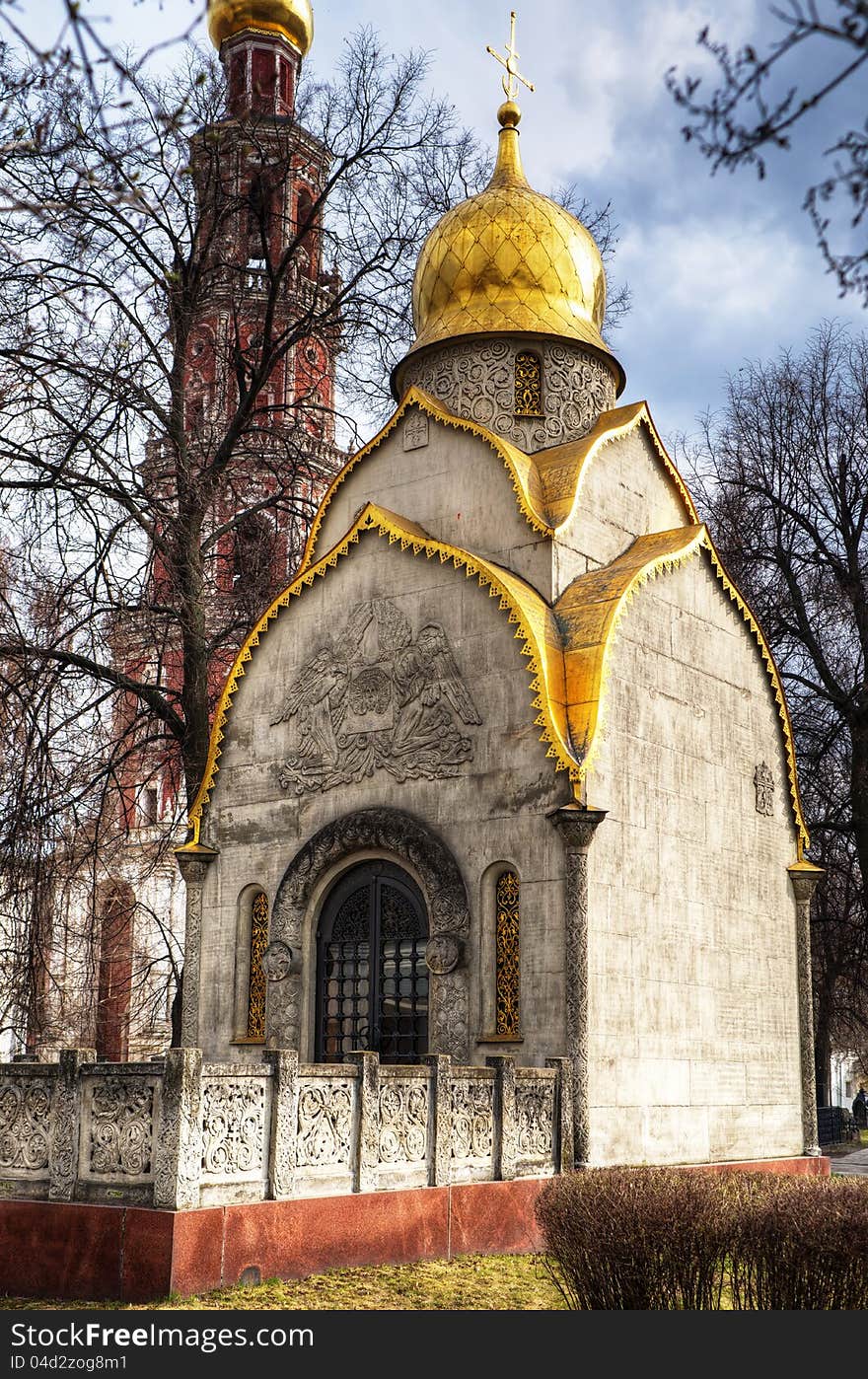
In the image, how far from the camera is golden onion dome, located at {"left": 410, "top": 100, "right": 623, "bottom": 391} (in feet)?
53.7

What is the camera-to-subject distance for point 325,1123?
9938 millimetres

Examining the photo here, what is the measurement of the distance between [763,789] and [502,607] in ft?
13.1

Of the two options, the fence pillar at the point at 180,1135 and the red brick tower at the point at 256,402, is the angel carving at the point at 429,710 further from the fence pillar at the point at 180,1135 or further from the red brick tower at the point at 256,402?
the fence pillar at the point at 180,1135

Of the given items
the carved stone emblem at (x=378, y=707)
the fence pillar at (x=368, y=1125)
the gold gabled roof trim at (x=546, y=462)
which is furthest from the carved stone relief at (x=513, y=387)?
the fence pillar at (x=368, y=1125)

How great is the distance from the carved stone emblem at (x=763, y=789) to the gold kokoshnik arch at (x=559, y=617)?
1.65 metres

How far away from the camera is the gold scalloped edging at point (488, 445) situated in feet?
46.7

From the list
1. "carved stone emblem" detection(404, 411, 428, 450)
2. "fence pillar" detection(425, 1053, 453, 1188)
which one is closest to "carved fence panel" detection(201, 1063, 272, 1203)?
"fence pillar" detection(425, 1053, 453, 1188)

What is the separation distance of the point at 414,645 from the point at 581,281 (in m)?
5.50

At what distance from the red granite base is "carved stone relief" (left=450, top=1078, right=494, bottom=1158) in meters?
0.31

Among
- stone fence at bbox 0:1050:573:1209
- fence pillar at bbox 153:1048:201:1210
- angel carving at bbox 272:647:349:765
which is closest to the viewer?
fence pillar at bbox 153:1048:201:1210

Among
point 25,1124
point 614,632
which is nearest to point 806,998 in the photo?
point 614,632

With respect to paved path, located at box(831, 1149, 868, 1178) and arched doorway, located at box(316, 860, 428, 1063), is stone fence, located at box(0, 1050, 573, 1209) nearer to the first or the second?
arched doorway, located at box(316, 860, 428, 1063)

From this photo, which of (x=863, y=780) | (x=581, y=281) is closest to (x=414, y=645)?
(x=581, y=281)

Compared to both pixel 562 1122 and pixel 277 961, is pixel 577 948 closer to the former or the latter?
pixel 562 1122
